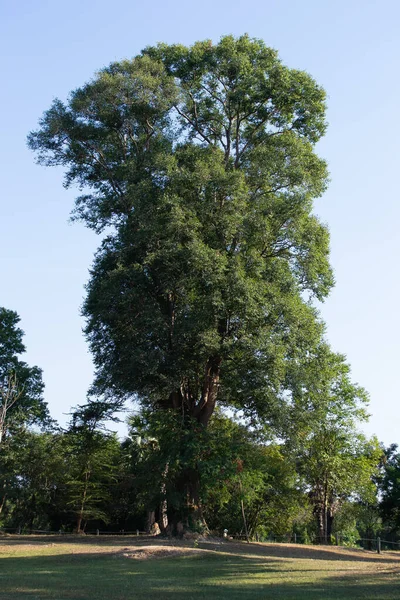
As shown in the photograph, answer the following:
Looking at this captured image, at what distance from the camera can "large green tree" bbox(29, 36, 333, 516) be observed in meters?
26.7

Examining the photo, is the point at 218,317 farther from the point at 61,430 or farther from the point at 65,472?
the point at 65,472

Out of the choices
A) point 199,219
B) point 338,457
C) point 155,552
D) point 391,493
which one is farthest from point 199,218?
point 391,493

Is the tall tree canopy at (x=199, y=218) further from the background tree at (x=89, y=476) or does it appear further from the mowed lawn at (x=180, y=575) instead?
the background tree at (x=89, y=476)

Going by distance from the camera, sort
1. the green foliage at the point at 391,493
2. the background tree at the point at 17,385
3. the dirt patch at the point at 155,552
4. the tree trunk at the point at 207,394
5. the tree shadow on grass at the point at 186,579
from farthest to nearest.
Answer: the green foliage at the point at 391,493 < the background tree at the point at 17,385 < the tree trunk at the point at 207,394 < the dirt patch at the point at 155,552 < the tree shadow on grass at the point at 186,579

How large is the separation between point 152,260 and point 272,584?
49.9 ft

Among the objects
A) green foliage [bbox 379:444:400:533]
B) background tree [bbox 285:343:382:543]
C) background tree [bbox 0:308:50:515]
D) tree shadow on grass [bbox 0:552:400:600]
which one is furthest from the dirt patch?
green foliage [bbox 379:444:400:533]

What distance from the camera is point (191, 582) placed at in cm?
1557

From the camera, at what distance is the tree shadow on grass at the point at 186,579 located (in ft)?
43.2

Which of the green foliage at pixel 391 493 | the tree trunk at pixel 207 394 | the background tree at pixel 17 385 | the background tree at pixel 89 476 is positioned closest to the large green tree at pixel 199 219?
the tree trunk at pixel 207 394

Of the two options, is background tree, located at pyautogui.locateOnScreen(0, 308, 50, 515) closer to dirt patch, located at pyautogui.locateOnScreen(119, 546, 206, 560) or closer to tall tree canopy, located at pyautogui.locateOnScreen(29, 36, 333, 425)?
tall tree canopy, located at pyautogui.locateOnScreen(29, 36, 333, 425)

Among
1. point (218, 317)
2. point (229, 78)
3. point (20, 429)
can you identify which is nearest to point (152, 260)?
point (218, 317)

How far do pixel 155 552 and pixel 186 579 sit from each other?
240 inches

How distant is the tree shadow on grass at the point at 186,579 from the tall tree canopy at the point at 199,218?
8171 millimetres

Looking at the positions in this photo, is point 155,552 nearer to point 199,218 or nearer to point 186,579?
point 186,579
